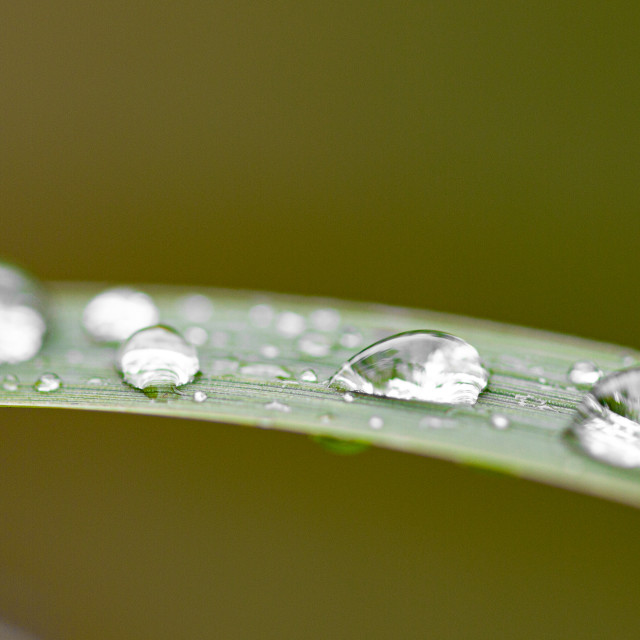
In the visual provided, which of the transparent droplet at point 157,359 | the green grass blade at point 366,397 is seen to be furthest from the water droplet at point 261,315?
the transparent droplet at point 157,359

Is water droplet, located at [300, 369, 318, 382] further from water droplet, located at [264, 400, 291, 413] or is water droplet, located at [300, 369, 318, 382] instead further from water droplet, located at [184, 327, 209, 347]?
water droplet, located at [184, 327, 209, 347]

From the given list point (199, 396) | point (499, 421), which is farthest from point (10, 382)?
point (499, 421)

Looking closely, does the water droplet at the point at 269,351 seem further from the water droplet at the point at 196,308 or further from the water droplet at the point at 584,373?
the water droplet at the point at 584,373

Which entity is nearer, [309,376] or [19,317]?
[309,376]

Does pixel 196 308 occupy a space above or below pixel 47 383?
above

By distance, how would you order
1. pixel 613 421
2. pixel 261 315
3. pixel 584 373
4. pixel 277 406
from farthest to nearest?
pixel 261 315
pixel 584 373
pixel 277 406
pixel 613 421

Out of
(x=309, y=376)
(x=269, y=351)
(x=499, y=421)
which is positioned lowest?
(x=499, y=421)

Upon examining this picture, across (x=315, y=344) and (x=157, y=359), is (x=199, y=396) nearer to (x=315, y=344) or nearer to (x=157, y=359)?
(x=157, y=359)
